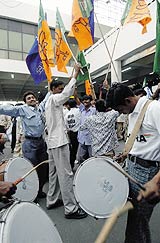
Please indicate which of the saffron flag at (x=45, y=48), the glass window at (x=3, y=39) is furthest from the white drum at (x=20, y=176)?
the glass window at (x=3, y=39)

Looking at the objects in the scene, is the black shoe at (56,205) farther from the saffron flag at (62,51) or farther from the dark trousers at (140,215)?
the saffron flag at (62,51)

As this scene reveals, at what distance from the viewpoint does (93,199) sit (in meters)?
2.07

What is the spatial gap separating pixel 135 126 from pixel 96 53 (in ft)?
40.8

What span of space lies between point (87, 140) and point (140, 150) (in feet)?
9.39

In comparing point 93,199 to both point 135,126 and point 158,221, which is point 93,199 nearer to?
point 135,126

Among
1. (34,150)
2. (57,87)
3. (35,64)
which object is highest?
(35,64)

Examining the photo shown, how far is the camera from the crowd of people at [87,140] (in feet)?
5.78

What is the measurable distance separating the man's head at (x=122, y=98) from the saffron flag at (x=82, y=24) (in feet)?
7.78

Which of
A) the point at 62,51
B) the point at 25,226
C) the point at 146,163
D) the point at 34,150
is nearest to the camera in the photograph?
the point at 25,226

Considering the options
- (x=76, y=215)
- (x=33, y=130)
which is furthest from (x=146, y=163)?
(x=33, y=130)

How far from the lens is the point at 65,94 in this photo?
2791mm

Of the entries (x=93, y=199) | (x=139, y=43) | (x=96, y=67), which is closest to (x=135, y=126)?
(x=93, y=199)

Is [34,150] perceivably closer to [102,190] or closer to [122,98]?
[102,190]

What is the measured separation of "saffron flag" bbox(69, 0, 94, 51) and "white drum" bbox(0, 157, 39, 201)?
2.21 metres
